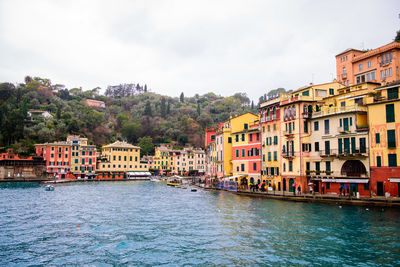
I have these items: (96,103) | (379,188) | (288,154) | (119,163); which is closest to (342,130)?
(379,188)

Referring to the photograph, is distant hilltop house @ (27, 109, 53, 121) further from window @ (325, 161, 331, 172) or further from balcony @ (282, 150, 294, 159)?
window @ (325, 161, 331, 172)

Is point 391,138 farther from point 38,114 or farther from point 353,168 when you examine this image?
point 38,114

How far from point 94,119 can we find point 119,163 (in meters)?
31.5

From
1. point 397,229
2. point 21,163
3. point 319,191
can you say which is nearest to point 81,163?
point 21,163

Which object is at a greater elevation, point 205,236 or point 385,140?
point 385,140

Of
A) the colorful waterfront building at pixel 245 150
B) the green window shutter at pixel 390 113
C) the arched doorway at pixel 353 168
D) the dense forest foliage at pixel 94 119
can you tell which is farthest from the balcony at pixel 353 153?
the dense forest foliage at pixel 94 119

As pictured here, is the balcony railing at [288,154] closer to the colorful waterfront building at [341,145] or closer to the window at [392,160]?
the colorful waterfront building at [341,145]

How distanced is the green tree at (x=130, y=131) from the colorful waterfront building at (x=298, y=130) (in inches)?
3667

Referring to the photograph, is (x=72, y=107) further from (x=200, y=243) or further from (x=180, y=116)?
(x=200, y=243)

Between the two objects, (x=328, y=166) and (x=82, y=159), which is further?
(x=82, y=159)

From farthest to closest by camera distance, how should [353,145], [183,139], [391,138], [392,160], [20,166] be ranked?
[183,139], [20,166], [353,145], [391,138], [392,160]

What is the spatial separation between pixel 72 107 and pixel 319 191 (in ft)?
406

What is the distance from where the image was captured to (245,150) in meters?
52.7

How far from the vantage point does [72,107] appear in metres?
139
